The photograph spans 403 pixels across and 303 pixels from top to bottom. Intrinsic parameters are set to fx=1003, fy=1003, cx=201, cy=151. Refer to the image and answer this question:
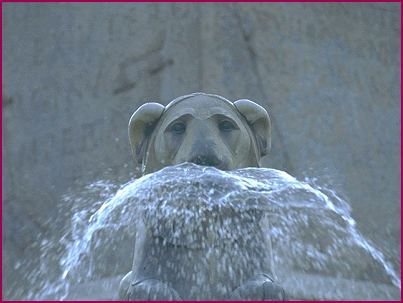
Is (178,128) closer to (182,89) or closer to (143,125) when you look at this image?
(143,125)

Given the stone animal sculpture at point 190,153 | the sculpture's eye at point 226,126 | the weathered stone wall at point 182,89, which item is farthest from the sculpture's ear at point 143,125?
the weathered stone wall at point 182,89

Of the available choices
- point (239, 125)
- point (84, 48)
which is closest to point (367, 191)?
point (84, 48)

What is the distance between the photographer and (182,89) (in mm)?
4285

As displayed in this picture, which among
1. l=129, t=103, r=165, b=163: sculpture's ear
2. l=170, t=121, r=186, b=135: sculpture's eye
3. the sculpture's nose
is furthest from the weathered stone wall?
the sculpture's nose

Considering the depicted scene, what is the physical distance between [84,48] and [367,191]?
4.63 feet

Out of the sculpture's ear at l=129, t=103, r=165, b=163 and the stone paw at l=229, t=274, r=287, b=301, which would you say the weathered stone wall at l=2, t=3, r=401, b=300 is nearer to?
the sculpture's ear at l=129, t=103, r=165, b=163

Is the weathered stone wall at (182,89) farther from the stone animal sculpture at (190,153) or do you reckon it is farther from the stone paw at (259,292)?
the stone paw at (259,292)

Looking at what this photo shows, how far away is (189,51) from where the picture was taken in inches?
172

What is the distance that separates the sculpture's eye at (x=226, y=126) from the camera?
2.21m

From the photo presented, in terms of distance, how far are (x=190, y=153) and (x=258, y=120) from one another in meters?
0.27

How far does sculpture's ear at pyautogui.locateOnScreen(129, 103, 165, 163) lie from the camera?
2.29 meters

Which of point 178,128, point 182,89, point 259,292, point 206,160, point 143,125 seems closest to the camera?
point 259,292

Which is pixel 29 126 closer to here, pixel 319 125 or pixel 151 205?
Answer: pixel 319 125

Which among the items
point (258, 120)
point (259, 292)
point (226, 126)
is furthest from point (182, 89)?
point (259, 292)
